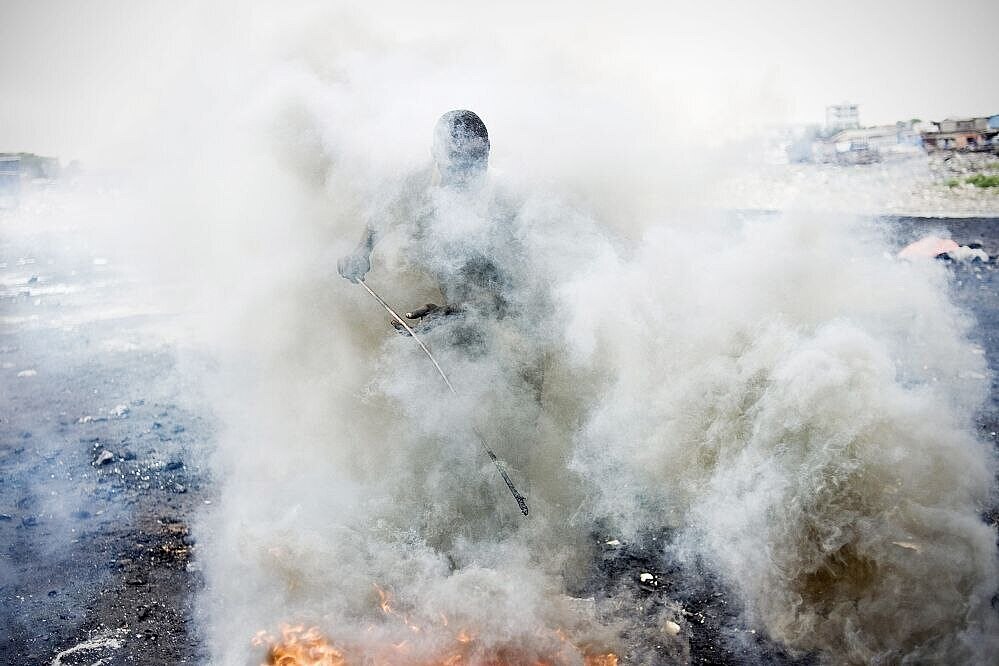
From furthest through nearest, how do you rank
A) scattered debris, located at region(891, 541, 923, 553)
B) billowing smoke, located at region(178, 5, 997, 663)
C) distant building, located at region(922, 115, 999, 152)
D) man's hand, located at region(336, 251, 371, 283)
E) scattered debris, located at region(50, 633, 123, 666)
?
distant building, located at region(922, 115, 999, 152) → man's hand, located at region(336, 251, 371, 283) → scattered debris, located at region(50, 633, 123, 666) → billowing smoke, located at region(178, 5, 997, 663) → scattered debris, located at region(891, 541, 923, 553)

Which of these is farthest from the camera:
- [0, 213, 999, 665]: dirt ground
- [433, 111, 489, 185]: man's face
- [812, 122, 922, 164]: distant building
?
[812, 122, 922, 164]: distant building

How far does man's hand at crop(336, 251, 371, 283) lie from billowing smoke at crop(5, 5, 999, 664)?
42 cm

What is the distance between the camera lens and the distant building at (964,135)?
18359 millimetres

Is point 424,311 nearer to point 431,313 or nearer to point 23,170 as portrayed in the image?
point 431,313

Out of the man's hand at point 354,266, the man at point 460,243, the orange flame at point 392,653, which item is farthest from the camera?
the man's hand at point 354,266

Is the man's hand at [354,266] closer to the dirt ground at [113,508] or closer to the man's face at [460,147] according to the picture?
the man's face at [460,147]

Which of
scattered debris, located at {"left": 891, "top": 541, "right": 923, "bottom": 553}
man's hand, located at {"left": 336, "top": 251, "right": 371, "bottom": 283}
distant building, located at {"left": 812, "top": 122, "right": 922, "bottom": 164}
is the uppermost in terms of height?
distant building, located at {"left": 812, "top": 122, "right": 922, "bottom": 164}

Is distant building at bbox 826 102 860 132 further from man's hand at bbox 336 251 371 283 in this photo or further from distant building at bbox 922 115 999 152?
man's hand at bbox 336 251 371 283

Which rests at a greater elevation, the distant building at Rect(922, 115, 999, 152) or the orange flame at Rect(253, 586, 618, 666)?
the distant building at Rect(922, 115, 999, 152)

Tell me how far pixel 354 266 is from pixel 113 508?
2630 mm

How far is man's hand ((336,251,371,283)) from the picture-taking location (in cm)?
510

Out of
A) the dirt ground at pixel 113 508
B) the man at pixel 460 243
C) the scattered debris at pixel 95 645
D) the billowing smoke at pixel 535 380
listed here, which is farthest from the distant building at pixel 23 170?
the scattered debris at pixel 95 645

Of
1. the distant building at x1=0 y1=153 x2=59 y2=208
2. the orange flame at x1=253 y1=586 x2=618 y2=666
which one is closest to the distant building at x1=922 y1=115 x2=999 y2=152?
the orange flame at x1=253 y1=586 x2=618 y2=666

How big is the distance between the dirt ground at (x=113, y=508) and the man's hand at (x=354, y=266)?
2146mm
